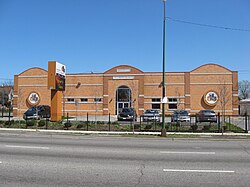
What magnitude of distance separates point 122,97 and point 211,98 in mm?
14525

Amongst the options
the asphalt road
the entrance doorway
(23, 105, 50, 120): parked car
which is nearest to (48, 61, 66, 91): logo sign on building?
(23, 105, 50, 120): parked car

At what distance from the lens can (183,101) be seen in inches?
1740

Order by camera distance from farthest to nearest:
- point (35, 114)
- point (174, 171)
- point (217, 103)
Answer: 1. point (217, 103)
2. point (35, 114)
3. point (174, 171)

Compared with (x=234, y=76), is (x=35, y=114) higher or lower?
lower

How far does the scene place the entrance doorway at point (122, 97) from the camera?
4616 centimetres

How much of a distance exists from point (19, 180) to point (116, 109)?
40.1 metres

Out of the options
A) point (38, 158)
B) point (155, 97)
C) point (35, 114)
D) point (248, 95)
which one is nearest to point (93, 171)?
point (38, 158)

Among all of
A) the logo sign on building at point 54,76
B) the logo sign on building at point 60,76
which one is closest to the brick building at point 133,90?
the logo sign on building at point 60,76

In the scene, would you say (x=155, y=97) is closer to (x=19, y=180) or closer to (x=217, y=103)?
(x=217, y=103)

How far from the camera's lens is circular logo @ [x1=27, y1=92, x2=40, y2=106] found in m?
48.6

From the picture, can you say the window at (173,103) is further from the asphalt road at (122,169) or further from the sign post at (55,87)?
the asphalt road at (122,169)

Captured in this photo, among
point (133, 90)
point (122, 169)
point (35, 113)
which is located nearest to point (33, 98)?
point (35, 113)

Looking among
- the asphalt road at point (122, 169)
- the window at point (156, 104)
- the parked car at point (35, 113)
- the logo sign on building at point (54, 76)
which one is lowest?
the asphalt road at point (122, 169)

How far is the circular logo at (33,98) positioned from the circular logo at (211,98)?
28707mm
